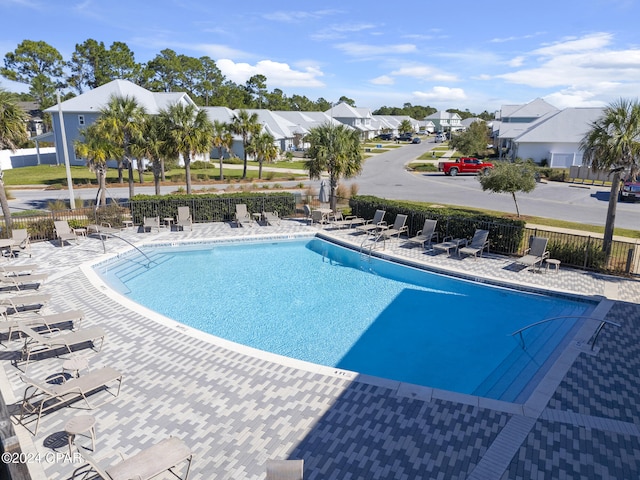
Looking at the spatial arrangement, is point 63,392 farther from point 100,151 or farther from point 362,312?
point 100,151

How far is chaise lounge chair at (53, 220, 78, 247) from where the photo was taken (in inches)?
712

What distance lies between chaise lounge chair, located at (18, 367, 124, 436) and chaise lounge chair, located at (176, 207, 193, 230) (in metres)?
12.6

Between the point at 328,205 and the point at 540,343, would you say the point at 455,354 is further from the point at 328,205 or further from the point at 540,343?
the point at 328,205

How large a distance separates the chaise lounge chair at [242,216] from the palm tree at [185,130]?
421cm

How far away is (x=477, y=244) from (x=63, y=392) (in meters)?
14.0

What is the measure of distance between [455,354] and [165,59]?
94.5 meters

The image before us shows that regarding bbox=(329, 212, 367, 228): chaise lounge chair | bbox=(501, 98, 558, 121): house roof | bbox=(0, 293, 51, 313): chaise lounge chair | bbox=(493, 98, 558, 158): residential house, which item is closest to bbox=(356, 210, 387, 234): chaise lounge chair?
bbox=(329, 212, 367, 228): chaise lounge chair

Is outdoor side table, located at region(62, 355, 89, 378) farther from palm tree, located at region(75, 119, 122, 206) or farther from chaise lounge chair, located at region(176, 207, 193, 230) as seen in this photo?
palm tree, located at region(75, 119, 122, 206)

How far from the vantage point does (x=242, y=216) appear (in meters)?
21.8

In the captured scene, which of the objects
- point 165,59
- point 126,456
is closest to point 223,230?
point 126,456

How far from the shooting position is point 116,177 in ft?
131

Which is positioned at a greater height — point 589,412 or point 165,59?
point 165,59

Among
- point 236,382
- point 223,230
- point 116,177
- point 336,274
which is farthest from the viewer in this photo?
point 116,177

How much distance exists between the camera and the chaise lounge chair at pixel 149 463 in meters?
5.83
